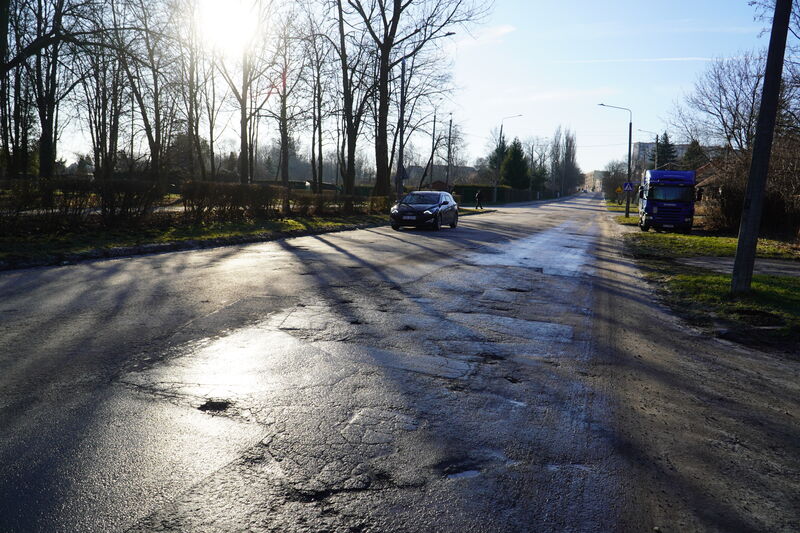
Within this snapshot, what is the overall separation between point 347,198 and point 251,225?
9148 mm

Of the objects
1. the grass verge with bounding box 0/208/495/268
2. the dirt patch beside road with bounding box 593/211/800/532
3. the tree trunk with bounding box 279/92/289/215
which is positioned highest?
the tree trunk with bounding box 279/92/289/215

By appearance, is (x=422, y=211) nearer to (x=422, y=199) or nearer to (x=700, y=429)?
(x=422, y=199)

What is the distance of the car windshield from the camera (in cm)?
2264

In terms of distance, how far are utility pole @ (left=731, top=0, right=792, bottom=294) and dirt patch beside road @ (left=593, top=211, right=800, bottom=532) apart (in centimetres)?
230

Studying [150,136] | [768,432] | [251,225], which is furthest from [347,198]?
[768,432]

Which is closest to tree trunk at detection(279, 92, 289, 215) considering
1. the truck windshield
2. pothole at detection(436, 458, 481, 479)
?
the truck windshield

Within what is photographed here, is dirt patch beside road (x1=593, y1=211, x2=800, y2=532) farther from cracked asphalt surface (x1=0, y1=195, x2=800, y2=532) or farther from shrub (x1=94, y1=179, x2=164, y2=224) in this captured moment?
shrub (x1=94, y1=179, x2=164, y2=224)

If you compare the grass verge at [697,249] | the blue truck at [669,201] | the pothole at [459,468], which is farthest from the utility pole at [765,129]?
the blue truck at [669,201]

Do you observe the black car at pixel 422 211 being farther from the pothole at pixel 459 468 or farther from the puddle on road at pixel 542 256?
the pothole at pixel 459 468

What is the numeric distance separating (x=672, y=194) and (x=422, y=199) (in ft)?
42.0

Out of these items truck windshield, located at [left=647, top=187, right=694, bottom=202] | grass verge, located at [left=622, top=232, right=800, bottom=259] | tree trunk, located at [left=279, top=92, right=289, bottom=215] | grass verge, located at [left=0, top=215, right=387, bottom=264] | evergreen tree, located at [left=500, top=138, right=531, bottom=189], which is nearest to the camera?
grass verge, located at [left=0, top=215, right=387, bottom=264]

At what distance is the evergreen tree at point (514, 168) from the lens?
88.1 metres

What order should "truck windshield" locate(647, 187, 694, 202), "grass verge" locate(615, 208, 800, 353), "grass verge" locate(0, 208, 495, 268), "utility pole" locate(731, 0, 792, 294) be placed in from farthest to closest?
"truck windshield" locate(647, 187, 694, 202) → "grass verge" locate(0, 208, 495, 268) → "utility pole" locate(731, 0, 792, 294) → "grass verge" locate(615, 208, 800, 353)

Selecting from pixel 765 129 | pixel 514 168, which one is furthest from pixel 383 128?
pixel 514 168
